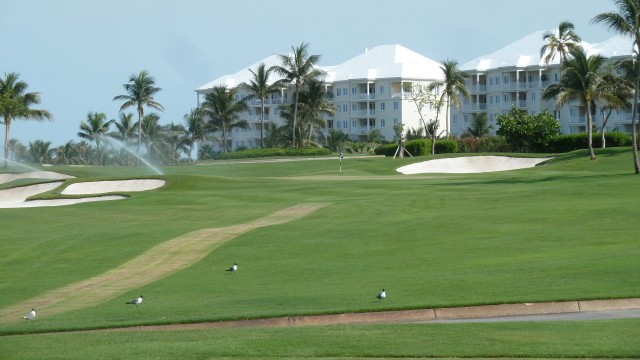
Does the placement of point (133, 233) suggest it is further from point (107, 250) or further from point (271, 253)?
point (271, 253)

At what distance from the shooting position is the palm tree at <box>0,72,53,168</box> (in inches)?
3593

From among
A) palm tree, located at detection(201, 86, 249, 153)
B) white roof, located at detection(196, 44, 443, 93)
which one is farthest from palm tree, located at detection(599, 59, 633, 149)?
white roof, located at detection(196, 44, 443, 93)

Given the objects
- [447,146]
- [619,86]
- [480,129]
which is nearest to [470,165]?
[619,86]

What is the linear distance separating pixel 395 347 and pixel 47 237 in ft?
70.5

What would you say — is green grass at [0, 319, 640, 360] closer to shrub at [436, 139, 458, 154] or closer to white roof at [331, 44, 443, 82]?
shrub at [436, 139, 458, 154]

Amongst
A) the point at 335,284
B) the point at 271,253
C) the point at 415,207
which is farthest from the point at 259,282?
the point at 415,207

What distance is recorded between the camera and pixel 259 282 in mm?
23312

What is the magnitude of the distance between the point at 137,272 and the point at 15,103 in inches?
2754

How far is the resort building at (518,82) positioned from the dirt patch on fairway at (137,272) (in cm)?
10152

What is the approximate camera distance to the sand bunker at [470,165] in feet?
249

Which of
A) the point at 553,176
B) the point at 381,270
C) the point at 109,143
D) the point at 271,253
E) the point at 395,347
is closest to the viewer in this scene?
the point at 395,347

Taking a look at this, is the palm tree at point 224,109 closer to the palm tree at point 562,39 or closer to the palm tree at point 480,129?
the palm tree at point 480,129

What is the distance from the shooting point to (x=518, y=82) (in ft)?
458

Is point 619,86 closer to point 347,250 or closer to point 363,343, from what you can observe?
point 347,250
